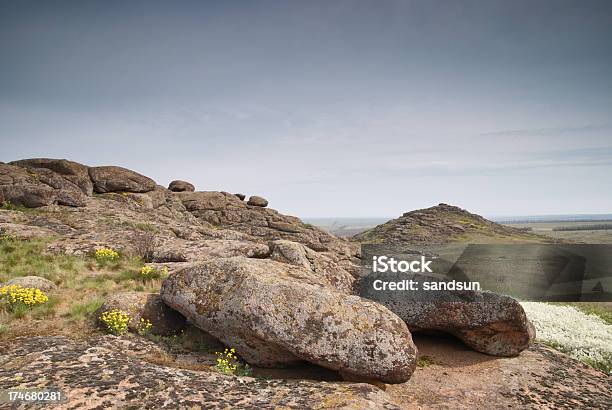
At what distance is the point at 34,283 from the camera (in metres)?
15.3

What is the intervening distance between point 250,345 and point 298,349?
1971mm

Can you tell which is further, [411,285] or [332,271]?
[332,271]

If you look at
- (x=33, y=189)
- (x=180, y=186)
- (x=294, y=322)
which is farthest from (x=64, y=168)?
(x=294, y=322)

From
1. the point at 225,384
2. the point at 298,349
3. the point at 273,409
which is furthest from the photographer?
the point at 298,349

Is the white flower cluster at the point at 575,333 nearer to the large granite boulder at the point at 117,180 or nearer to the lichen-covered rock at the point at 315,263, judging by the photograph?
the lichen-covered rock at the point at 315,263

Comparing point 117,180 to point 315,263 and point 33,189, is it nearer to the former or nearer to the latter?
point 33,189

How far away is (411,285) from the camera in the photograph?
687 inches

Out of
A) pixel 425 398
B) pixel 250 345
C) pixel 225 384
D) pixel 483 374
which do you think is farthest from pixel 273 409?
pixel 483 374

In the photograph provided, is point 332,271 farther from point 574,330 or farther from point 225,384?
point 574,330

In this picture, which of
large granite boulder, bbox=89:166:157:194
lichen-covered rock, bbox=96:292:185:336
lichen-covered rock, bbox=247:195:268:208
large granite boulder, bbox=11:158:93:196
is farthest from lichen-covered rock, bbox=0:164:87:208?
A: lichen-covered rock, bbox=247:195:268:208

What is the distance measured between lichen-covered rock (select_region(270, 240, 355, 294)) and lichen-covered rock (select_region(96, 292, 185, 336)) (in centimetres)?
665

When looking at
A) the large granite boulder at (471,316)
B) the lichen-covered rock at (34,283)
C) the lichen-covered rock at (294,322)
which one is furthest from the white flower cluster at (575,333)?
the lichen-covered rock at (34,283)

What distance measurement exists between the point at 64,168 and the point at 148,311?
45.8m

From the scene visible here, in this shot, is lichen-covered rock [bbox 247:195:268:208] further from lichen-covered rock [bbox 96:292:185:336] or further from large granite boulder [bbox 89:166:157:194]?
lichen-covered rock [bbox 96:292:185:336]
